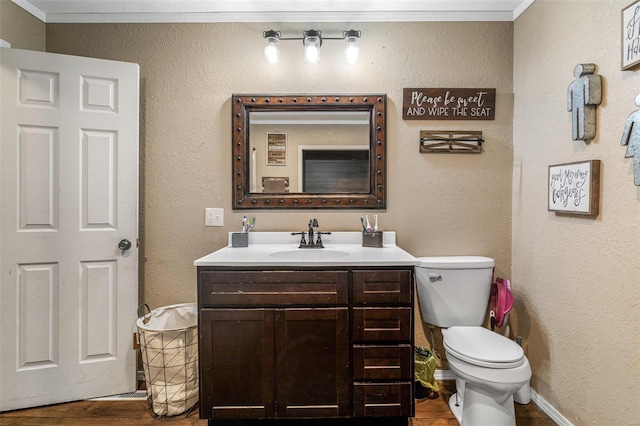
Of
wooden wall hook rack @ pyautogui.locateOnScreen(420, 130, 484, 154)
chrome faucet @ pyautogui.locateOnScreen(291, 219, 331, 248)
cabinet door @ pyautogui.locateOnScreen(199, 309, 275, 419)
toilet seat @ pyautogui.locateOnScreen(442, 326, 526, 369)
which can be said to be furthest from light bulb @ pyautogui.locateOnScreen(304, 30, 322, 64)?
toilet seat @ pyautogui.locateOnScreen(442, 326, 526, 369)

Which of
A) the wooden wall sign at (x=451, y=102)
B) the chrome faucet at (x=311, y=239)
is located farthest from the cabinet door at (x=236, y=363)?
the wooden wall sign at (x=451, y=102)

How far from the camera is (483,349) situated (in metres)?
1.50

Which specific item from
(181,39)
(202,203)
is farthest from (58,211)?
(181,39)

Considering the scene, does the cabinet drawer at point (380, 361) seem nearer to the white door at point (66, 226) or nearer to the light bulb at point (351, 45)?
the white door at point (66, 226)

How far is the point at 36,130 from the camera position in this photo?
1784 mm

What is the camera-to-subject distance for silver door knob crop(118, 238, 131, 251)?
1.89 m

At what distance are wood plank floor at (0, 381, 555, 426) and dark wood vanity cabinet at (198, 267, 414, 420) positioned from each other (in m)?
0.20

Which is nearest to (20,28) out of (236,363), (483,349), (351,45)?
(351,45)

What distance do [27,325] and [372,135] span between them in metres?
2.23

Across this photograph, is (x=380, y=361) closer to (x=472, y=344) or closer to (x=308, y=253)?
(x=472, y=344)

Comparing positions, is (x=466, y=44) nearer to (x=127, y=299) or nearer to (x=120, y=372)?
(x=127, y=299)

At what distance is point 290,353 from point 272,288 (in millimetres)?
308

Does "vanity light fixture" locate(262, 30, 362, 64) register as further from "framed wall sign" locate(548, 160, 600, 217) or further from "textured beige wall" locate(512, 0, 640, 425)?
"framed wall sign" locate(548, 160, 600, 217)

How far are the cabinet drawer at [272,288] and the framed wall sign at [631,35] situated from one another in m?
1.39
